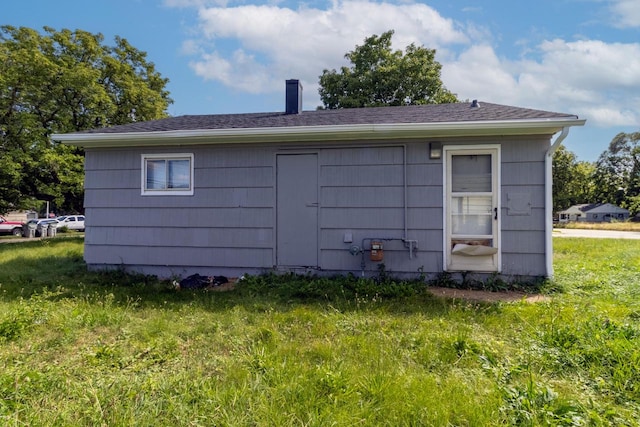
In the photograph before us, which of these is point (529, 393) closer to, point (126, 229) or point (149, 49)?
point (126, 229)

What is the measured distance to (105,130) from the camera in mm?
5648

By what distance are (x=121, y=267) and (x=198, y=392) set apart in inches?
173

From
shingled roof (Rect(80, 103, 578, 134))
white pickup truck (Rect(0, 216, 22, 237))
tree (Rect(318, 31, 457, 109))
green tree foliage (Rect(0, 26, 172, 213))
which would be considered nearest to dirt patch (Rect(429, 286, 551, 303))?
shingled roof (Rect(80, 103, 578, 134))

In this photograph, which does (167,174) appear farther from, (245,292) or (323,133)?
(323,133)

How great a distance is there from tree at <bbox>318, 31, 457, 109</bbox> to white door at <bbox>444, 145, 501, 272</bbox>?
13.9m

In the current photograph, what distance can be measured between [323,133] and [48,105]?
12.0m

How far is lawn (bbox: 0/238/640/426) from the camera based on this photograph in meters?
1.78

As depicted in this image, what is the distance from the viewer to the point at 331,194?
201 inches

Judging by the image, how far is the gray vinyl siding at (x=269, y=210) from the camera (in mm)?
4707

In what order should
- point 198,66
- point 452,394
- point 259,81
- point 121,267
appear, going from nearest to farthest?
point 452,394 → point 121,267 → point 198,66 → point 259,81

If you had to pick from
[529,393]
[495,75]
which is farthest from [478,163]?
[495,75]

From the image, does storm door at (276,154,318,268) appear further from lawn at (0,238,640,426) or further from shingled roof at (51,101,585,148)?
lawn at (0,238,640,426)

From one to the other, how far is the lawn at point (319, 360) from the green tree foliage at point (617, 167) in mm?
52608

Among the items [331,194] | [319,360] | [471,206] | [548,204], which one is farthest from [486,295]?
[319,360]
